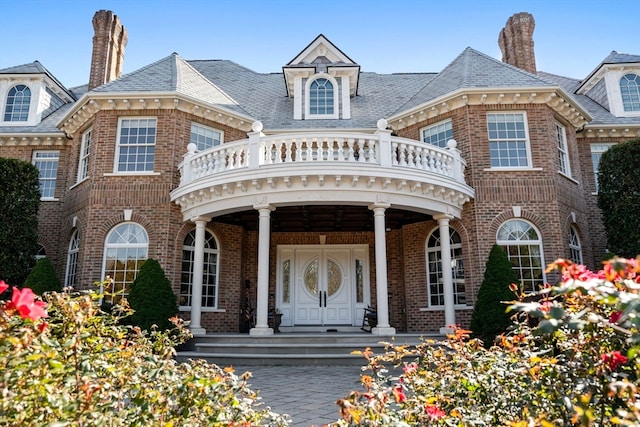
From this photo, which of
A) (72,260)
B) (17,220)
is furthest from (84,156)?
(72,260)

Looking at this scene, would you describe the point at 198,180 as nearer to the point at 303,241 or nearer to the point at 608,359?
the point at 303,241

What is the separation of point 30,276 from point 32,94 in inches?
334

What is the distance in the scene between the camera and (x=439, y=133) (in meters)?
14.0

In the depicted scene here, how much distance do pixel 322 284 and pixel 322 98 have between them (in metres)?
6.78

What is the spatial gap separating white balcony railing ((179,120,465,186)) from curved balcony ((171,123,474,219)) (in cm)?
2

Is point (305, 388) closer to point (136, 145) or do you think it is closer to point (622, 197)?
point (136, 145)

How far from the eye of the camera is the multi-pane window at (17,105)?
16547 mm

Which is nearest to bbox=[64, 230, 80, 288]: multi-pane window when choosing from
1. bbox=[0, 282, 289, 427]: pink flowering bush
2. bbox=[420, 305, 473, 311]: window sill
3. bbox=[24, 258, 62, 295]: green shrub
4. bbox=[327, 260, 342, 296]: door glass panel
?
bbox=[24, 258, 62, 295]: green shrub

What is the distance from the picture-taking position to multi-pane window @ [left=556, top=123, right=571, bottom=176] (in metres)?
14.0

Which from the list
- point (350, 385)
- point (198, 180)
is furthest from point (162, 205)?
point (350, 385)

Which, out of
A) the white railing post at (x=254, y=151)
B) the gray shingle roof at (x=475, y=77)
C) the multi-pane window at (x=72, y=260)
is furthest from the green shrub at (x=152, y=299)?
the gray shingle roof at (x=475, y=77)

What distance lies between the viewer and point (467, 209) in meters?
12.7

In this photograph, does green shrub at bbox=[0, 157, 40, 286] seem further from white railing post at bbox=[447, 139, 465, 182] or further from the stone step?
white railing post at bbox=[447, 139, 465, 182]

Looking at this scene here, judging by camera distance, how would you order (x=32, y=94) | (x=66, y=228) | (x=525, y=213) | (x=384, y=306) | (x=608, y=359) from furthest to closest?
(x=32, y=94), (x=66, y=228), (x=525, y=213), (x=384, y=306), (x=608, y=359)
